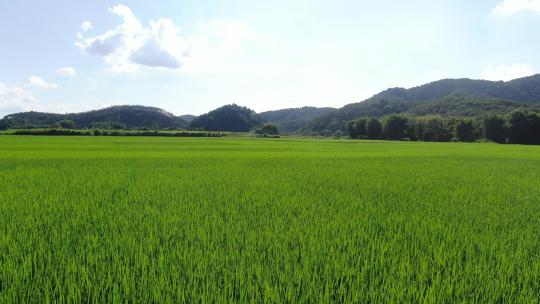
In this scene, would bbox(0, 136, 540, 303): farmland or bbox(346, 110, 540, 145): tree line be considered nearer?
bbox(0, 136, 540, 303): farmland

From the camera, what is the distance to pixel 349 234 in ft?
14.5

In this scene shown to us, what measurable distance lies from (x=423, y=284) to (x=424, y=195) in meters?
5.63

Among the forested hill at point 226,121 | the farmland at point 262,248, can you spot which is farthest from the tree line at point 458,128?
the farmland at point 262,248

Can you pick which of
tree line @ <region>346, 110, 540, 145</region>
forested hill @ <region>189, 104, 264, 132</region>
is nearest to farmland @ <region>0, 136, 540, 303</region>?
tree line @ <region>346, 110, 540, 145</region>

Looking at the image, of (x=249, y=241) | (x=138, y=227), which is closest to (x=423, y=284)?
(x=249, y=241)

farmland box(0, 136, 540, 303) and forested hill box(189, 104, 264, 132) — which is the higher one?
forested hill box(189, 104, 264, 132)

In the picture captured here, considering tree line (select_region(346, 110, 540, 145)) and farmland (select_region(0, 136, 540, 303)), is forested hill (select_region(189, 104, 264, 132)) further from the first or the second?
farmland (select_region(0, 136, 540, 303))

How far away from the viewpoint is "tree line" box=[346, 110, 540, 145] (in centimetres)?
7650

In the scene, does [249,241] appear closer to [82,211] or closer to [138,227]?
[138,227]

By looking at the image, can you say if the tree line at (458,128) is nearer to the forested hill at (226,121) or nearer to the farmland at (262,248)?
the forested hill at (226,121)

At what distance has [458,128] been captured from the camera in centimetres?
9081

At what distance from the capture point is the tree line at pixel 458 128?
7650 cm

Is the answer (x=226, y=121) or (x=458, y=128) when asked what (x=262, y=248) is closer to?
(x=458, y=128)

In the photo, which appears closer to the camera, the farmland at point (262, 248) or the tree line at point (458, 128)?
the farmland at point (262, 248)
